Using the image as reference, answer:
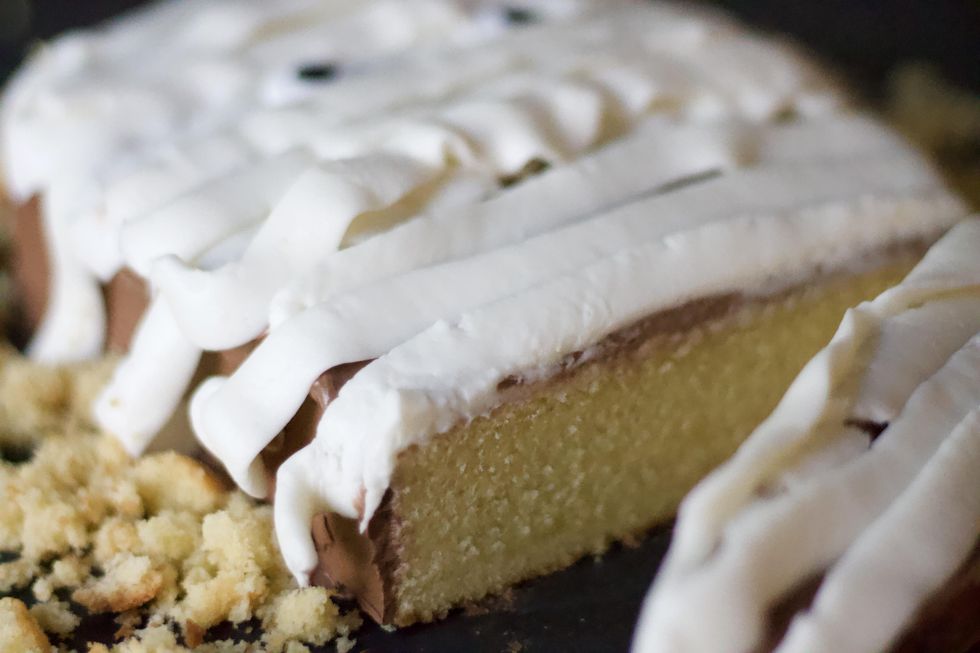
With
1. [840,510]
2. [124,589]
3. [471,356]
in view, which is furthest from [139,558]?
[840,510]

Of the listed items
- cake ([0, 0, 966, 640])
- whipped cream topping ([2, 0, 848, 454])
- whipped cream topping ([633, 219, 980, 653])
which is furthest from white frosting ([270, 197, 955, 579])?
whipped cream topping ([633, 219, 980, 653])

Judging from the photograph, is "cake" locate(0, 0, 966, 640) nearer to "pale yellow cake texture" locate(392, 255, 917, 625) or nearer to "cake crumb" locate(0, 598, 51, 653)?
"pale yellow cake texture" locate(392, 255, 917, 625)

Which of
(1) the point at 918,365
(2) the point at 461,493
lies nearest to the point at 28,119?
(2) the point at 461,493

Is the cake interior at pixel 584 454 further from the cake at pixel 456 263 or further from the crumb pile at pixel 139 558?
the crumb pile at pixel 139 558

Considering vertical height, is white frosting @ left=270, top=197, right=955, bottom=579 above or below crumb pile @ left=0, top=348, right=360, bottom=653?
above

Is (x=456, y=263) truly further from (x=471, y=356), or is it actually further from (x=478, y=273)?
(x=471, y=356)

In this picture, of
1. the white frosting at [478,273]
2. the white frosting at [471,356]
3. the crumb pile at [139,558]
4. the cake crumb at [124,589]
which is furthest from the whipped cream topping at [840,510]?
the cake crumb at [124,589]

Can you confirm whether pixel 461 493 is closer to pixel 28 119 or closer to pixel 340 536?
pixel 340 536
